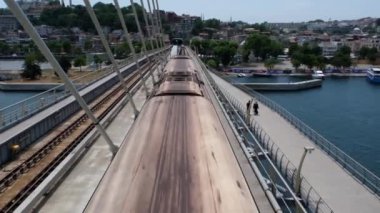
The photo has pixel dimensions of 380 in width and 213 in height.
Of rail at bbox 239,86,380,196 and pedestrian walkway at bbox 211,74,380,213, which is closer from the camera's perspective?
pedestrian walkway at bbox 211,74,380,213

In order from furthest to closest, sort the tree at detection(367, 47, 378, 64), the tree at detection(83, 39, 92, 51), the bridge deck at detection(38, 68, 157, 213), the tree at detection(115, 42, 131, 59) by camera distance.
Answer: the tree at detection(83, 39, 92, 51), the tree at detection(367, 47, 378, 64), the tree at detection(115, 42, 131, 59), the bridge deck at detection(38, 68, 157, 213)

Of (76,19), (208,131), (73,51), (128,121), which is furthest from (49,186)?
(76,19)

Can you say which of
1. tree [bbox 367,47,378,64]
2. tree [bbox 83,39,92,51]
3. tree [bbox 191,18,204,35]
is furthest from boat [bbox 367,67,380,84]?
tree [bbox 191,18,204,35]

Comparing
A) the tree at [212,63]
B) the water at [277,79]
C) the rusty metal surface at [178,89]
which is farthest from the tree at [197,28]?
the rusty metal surface at [178,89]

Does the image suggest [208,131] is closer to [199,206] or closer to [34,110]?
[199,206]

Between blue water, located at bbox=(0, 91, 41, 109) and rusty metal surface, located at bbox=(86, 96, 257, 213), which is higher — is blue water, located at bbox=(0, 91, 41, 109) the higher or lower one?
the lower one

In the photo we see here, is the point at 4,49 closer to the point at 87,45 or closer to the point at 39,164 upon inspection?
the point at 87,45

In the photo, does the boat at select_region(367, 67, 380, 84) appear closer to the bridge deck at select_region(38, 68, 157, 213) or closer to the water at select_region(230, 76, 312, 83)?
Result: the water at select_region(230, 76, 312, 83)
